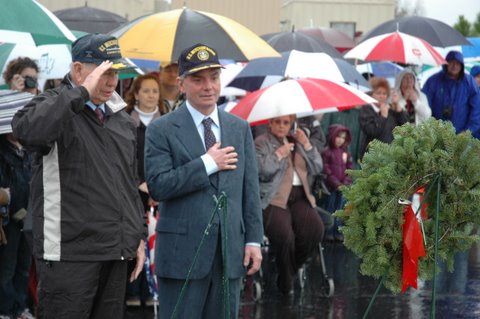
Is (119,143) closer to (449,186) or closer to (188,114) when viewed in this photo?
(188,114)

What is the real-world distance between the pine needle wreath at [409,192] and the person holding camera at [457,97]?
25.6ft

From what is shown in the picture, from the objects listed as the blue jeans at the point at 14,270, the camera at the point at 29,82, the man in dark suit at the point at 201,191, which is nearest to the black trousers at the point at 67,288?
the man in dark suit at the point at 201,191

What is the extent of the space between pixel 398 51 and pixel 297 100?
4.65 meters

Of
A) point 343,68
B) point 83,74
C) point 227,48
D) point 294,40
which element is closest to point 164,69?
point 227,48

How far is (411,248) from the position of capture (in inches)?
189

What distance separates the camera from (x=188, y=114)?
5.76 m

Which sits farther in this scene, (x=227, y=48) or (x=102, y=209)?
(x=227, y=48)

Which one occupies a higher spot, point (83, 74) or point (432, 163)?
point (83, 74)

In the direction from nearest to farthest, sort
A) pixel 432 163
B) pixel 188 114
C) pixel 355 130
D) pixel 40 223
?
pixel 432 163 → pixel 40 223 → pixel 188 114 → pixel 355 130

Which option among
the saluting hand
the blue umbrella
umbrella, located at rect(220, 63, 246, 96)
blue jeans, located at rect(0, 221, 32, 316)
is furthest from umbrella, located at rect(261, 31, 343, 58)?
the blue umbrella

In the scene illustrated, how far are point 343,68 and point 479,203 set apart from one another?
244 inches

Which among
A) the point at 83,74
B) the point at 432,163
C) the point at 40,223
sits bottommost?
the point at 40,223

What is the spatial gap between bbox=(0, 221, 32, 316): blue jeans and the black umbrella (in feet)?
25.3

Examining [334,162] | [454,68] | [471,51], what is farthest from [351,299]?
[471,51]
